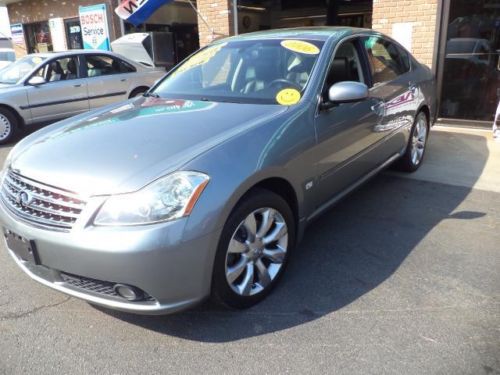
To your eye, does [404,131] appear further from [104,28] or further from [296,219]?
[104,28]

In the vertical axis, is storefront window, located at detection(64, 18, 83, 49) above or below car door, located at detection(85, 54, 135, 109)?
above

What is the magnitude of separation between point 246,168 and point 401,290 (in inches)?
53.3

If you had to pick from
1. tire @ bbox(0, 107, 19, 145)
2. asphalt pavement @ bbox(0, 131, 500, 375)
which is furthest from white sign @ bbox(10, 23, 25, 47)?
asphalt pavement @ bbox(0, 131, 500, 375)

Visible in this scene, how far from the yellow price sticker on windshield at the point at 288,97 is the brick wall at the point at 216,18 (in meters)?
7.18

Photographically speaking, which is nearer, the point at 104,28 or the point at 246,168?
the point at 246,168

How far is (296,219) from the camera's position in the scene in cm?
306

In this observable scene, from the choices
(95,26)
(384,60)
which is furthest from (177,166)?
(95,26)

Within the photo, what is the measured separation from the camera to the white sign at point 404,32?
757 cm

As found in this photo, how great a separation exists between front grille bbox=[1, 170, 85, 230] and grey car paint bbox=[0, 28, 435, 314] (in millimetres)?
42

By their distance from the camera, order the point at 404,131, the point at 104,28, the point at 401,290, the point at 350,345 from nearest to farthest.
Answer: the point at 350,345, the point at 401,290, the point at 404,131, the point at 104,28

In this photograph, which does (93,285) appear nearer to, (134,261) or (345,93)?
(134,261)

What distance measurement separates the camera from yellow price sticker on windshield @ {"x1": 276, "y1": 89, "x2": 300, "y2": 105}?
3.12m

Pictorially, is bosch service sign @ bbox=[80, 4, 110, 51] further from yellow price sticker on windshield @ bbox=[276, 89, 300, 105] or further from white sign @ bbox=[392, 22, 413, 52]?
yellow price sticker on windshield @ bbox=[276, 89, 300, 105]

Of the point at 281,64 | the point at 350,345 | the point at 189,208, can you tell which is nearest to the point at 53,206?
the point at 189,208
